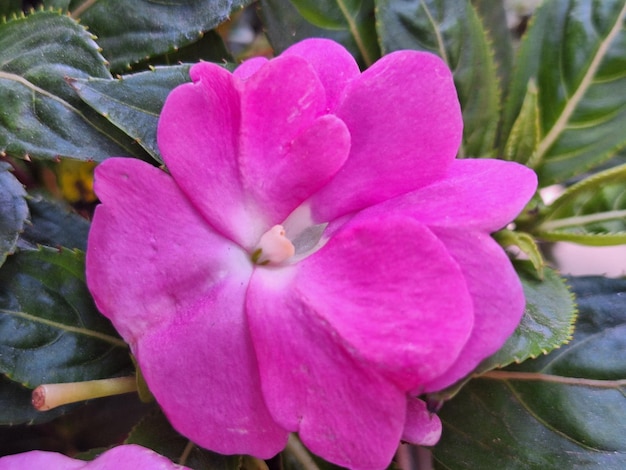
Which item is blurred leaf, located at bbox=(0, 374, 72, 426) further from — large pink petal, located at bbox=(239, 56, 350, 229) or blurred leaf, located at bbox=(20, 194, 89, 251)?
large pink petal, located at bbox=(239, 56, 350, 229)

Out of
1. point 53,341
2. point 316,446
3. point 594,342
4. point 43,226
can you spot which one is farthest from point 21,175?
point 594,342

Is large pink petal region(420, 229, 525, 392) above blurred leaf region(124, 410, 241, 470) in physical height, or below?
above

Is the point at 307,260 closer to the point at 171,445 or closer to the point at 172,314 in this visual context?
the point at 172,314

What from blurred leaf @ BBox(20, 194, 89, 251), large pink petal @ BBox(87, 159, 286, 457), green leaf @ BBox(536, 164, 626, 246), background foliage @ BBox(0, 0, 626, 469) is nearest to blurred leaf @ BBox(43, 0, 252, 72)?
background foliage @ BBox(0, 0, 626, 469)

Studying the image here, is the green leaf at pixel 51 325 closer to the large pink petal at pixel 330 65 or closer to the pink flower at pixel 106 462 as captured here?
the pink flower at pixel 106 462

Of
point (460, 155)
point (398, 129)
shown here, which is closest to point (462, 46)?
point (460, 155)

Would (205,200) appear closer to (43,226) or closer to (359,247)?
(359,247)

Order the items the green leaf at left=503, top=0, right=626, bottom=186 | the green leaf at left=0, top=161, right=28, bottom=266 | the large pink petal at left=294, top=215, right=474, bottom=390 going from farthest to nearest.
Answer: the green leaf at left=503, top=0, right=626, bottom=186 < the green leaf at left=0, top=161, right=28, bottom=266 < the large pink petal at left=294, top=215, right=474, bottom=390
